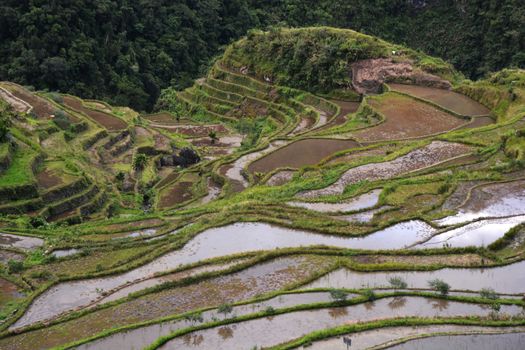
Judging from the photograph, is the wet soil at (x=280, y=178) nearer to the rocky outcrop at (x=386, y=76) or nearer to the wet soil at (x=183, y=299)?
the wet soil at (x=183, y=299)

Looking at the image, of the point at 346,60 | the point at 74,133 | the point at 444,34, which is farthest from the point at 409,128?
the point at 444,34

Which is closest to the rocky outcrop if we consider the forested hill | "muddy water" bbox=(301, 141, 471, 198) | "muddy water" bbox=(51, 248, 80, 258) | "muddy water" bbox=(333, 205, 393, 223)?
"muddy water" bbox=(301, 141, 471, 198)

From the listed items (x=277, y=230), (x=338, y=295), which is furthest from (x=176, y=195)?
(x=338, y=295)

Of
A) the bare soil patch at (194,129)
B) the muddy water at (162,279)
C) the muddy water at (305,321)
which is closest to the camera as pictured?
the muddy water at (305,321)

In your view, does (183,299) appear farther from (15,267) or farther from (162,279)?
(15,267)

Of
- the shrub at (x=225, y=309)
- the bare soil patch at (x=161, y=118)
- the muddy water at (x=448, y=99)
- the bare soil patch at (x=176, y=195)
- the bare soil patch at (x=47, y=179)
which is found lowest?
the bare soil patch at (x=161, y=118)

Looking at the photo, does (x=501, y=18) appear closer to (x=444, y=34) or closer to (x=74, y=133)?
(x=444, y=34)

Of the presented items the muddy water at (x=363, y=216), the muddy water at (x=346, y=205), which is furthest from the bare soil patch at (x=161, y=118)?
the muddy water at (x=363, y=216)

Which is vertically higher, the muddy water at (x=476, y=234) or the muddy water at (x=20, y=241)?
the muddy water at (x=476, y=234)
